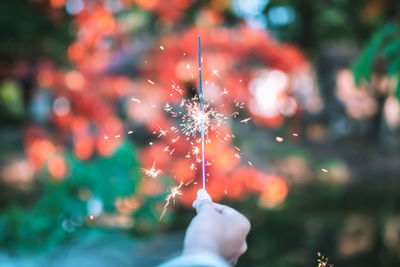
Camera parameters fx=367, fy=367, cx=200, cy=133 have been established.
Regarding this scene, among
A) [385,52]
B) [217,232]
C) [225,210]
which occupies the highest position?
[385,52]

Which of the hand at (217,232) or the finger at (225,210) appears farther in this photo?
the finger at (225,210)

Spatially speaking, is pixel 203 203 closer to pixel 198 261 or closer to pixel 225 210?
pixel 225 210

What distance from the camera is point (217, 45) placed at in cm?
605

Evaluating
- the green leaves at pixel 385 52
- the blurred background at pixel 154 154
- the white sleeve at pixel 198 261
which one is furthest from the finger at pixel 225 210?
the green leaves at pixel 385 52

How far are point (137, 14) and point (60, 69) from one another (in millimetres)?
5979

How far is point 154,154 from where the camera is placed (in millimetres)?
7047

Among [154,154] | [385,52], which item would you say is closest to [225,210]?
[385,52]

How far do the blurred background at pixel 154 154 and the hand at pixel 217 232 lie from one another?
65 centimetres

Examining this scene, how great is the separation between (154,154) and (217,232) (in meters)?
5.97

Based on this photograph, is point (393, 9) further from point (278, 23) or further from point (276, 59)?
point (276, 59)

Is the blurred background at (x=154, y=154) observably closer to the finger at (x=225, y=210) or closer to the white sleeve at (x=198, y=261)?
the finger at (x=225, y=210)

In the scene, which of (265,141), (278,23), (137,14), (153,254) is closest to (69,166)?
(153,254)

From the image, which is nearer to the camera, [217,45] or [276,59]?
[217,45]

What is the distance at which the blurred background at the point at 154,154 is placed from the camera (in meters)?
4.25
